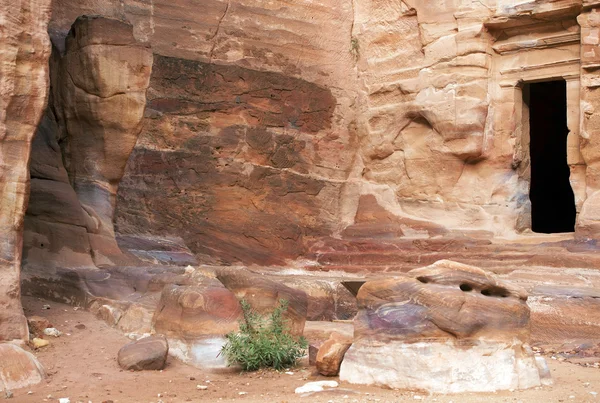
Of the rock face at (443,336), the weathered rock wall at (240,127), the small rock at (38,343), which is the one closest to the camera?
the rock face at (443,336)

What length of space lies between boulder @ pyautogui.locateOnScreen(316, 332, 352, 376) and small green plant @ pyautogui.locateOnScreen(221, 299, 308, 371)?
46 centimetres

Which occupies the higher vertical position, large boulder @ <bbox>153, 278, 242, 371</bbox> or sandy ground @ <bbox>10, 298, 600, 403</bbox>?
large boulder @ <bbox>153, 278, 242, 371</bbox>

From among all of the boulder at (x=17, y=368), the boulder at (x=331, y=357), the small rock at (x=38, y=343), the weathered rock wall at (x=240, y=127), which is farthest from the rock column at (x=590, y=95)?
the boulder at (x=17, y=368)

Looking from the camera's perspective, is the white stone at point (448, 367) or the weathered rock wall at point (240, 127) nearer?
the white stone at point (448, 367)

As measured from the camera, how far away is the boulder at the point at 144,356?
6375mm

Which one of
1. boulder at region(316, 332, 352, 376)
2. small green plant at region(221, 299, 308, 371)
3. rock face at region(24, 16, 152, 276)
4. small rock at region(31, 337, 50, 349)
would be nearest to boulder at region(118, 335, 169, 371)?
small green plant at region(221, 299, 308, 371)

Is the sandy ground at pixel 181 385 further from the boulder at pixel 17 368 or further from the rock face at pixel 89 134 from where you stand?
the rock face at pixel 89 134

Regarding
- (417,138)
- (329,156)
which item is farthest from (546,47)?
(329,156)

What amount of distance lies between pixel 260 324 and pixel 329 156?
765cm

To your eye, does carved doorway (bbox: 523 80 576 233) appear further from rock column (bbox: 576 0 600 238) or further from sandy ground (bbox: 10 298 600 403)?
sandy ground (bbox: 10 298 600 403)

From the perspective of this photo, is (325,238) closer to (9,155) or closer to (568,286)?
(568,286)

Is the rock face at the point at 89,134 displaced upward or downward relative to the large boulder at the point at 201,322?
upward

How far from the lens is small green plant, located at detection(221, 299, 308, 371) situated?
6391 mm

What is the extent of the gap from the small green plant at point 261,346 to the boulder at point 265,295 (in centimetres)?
41
